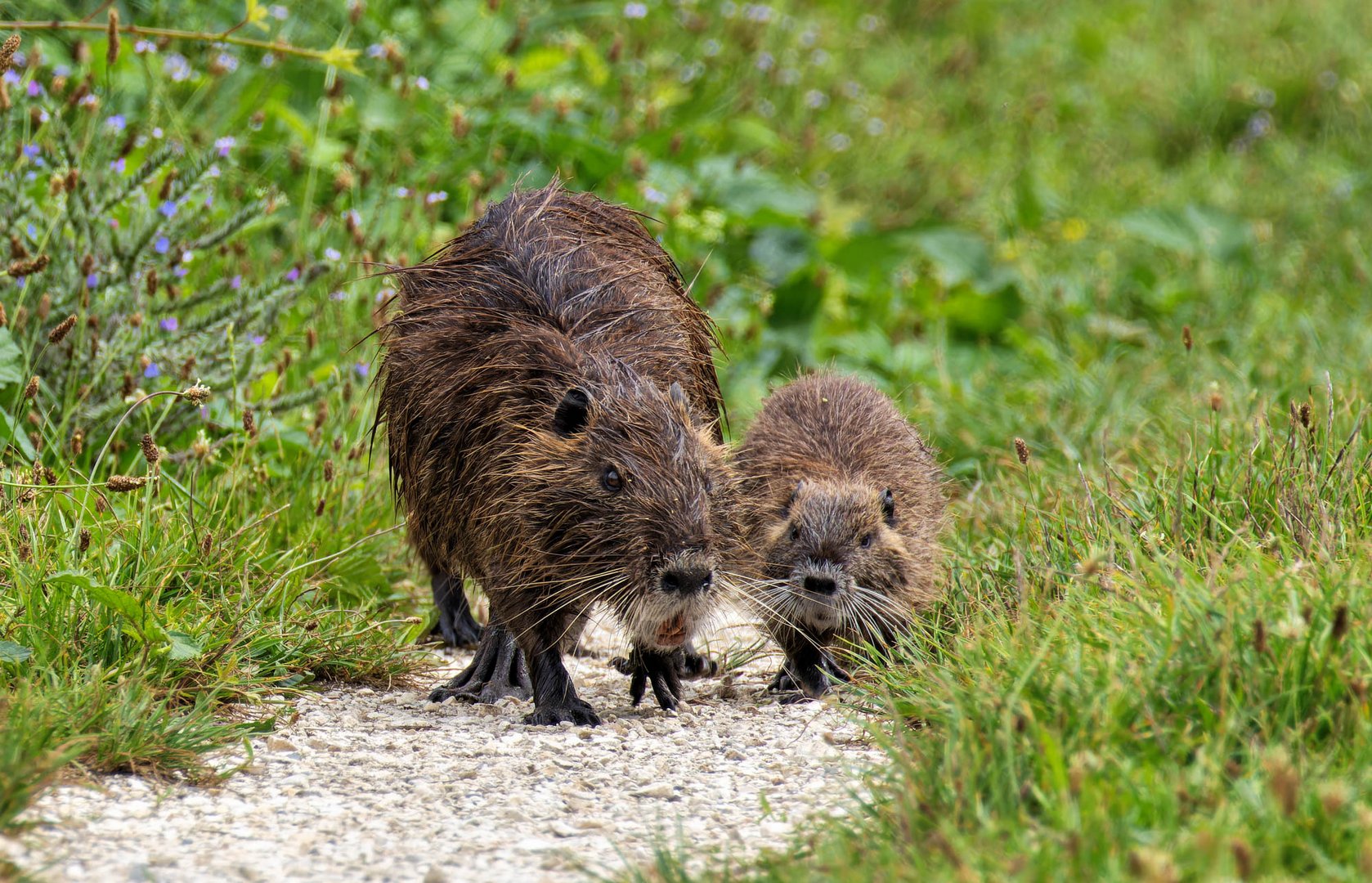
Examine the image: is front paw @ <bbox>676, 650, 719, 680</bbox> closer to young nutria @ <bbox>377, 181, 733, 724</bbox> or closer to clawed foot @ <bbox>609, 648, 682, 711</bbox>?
young nutria @ <bbox>377, 181, 733, 724</bbox>

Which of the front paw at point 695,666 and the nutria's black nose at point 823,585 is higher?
the nutria's black nose at point 823,585

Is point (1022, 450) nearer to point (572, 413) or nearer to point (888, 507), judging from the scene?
point (888, 507)

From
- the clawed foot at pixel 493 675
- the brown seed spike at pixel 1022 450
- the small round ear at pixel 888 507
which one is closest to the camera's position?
the brown seed spike at pixel 1022 450

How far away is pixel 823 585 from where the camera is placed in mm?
4609

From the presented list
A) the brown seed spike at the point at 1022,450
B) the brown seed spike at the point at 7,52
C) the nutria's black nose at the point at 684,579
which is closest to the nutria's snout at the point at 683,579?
the nutria's black nose at the point at 684,579

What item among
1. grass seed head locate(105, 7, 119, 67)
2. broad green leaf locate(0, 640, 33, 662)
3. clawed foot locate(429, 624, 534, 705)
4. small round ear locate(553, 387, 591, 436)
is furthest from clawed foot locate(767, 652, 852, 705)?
grass seed head locate(105, 7, 119, 67)

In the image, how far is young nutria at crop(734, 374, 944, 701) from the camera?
461 cm

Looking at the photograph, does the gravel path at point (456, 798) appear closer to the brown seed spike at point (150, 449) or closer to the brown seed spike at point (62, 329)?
the brown seed spike at point (150, 449)

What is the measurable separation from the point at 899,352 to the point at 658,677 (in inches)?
130

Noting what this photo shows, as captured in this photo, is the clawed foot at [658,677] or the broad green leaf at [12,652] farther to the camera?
the clawed foot at [658,677]

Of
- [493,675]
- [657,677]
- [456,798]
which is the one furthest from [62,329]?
[657,677]

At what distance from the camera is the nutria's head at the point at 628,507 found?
150 inches

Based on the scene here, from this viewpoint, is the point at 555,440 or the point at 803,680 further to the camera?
Answer: the point at 803,680

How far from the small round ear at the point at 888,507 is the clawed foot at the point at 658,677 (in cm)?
90
